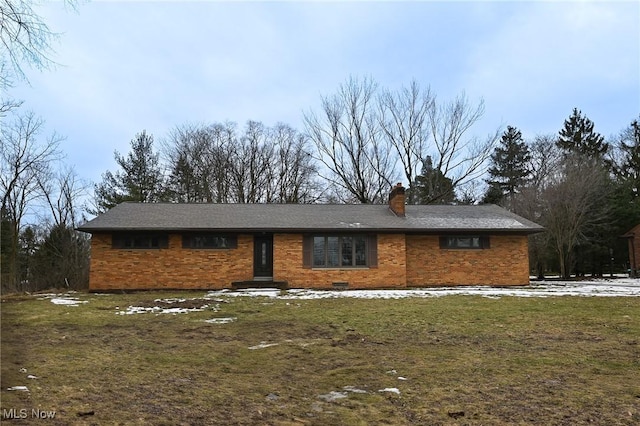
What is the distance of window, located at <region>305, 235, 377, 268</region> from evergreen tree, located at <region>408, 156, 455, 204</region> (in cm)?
1602

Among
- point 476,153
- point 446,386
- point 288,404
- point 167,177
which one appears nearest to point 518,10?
point 446,386

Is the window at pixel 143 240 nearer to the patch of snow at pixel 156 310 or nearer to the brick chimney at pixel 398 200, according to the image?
the patch of snow at pixel 156 310

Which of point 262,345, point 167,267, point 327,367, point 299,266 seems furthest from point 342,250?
point 327,367

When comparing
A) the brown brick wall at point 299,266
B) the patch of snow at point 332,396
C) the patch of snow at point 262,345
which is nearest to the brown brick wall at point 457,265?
the brown brick wall at point 299,266

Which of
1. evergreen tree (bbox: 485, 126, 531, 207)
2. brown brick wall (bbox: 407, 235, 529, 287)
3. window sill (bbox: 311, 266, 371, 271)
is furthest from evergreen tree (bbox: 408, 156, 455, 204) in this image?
window sill (bbox: 311, 266, 371, 271)

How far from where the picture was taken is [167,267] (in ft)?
58.0

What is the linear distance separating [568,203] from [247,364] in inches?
1035

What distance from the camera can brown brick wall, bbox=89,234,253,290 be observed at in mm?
17484

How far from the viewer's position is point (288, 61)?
18.9 meters

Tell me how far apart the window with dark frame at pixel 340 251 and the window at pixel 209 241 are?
3.28 meters

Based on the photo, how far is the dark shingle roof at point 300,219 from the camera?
698 inches

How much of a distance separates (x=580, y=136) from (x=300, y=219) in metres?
33.0

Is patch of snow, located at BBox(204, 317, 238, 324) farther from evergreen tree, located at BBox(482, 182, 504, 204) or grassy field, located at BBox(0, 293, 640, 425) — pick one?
evergreen tree, located at BBox(482, 182, 504, 204)

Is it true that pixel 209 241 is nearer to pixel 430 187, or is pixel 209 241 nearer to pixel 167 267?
pixel 167 267
